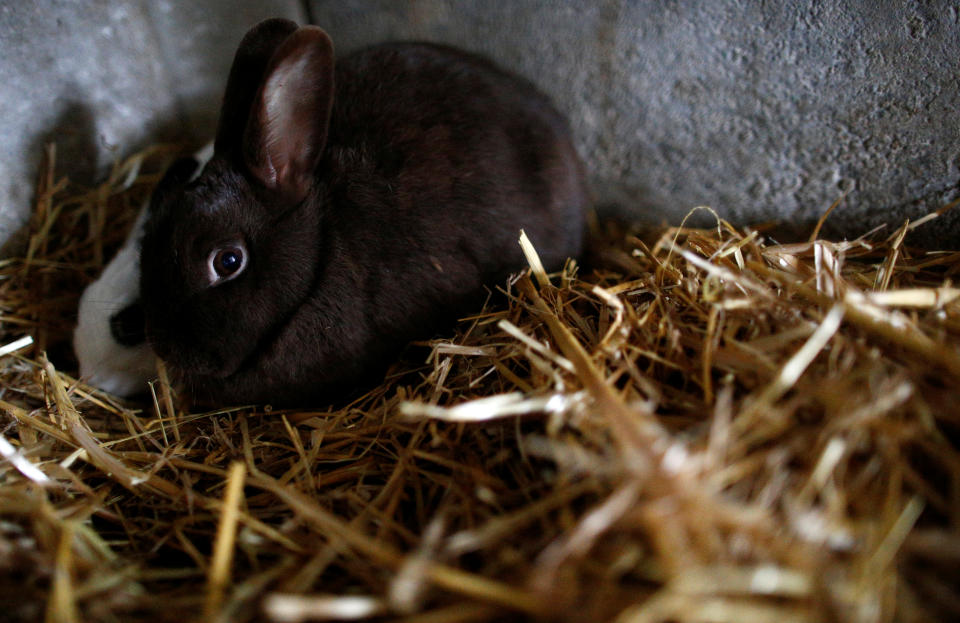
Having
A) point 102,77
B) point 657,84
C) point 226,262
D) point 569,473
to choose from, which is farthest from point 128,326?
point 657,84

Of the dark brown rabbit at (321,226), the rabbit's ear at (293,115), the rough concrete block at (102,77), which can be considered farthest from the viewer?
the rough concrete block at (102,77)

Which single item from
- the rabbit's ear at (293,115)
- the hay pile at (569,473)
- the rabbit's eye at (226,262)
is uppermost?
the rabbit's ear at (293,115)

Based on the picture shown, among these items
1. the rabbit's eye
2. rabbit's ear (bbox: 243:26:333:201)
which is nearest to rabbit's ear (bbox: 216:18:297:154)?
rabbit's ear (bbox: 243:26:333:201)

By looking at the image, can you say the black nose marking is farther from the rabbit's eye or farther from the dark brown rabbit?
the rabbit's eye

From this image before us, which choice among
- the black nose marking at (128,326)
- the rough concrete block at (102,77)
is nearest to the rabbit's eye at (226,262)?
the black nose marking at (128,326)

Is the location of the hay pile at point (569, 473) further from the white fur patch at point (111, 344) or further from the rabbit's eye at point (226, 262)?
the rabbit's eye at point (226, 262)

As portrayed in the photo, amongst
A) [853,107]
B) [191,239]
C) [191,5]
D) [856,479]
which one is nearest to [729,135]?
[853,107]

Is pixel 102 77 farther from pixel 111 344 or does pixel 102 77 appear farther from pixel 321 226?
pixel 321 226
